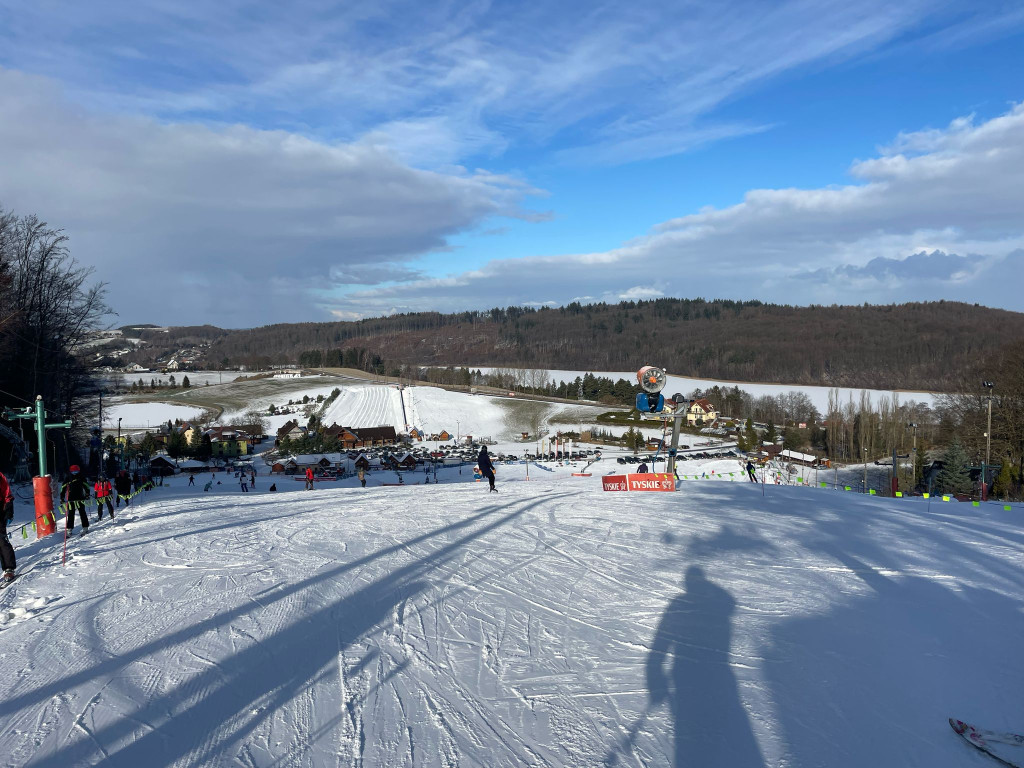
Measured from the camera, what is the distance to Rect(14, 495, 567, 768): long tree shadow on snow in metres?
4.23

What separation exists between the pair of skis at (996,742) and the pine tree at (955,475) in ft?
107

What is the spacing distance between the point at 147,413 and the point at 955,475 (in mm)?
99330

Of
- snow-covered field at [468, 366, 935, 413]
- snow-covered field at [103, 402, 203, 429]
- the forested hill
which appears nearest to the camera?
snow-covered field at [468, 366, 935, 413]

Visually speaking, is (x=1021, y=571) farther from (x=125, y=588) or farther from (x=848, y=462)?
(x=848, y=462)

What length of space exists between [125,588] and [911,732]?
8193 mm

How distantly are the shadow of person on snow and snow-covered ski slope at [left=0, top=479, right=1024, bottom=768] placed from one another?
2cm

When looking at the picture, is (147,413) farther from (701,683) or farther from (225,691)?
(701,683)

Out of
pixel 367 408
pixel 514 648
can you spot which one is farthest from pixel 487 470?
pixel 367 408

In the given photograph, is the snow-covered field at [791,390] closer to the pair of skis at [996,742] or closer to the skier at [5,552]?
the pair of skis at [996,742]

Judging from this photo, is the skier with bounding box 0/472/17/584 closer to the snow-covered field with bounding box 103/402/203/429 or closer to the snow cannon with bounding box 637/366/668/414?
the snow cannon with bounding box 637/366/668/414

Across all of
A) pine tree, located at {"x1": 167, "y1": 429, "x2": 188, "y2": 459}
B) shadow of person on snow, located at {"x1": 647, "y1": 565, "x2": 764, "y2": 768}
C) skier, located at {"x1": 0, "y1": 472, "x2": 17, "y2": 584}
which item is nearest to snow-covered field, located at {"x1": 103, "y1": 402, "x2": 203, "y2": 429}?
pine tree, located at {"x1": 167, "y1": 429, "x2": 188, "y2": 459}

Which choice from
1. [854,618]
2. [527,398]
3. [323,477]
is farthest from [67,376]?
[527,398]

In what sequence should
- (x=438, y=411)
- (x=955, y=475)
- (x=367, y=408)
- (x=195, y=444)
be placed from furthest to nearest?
(x=367, y=408) < (x=438, y=411) < (x=195, y=444) < (x=955, y=475)

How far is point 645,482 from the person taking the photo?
1642cm
